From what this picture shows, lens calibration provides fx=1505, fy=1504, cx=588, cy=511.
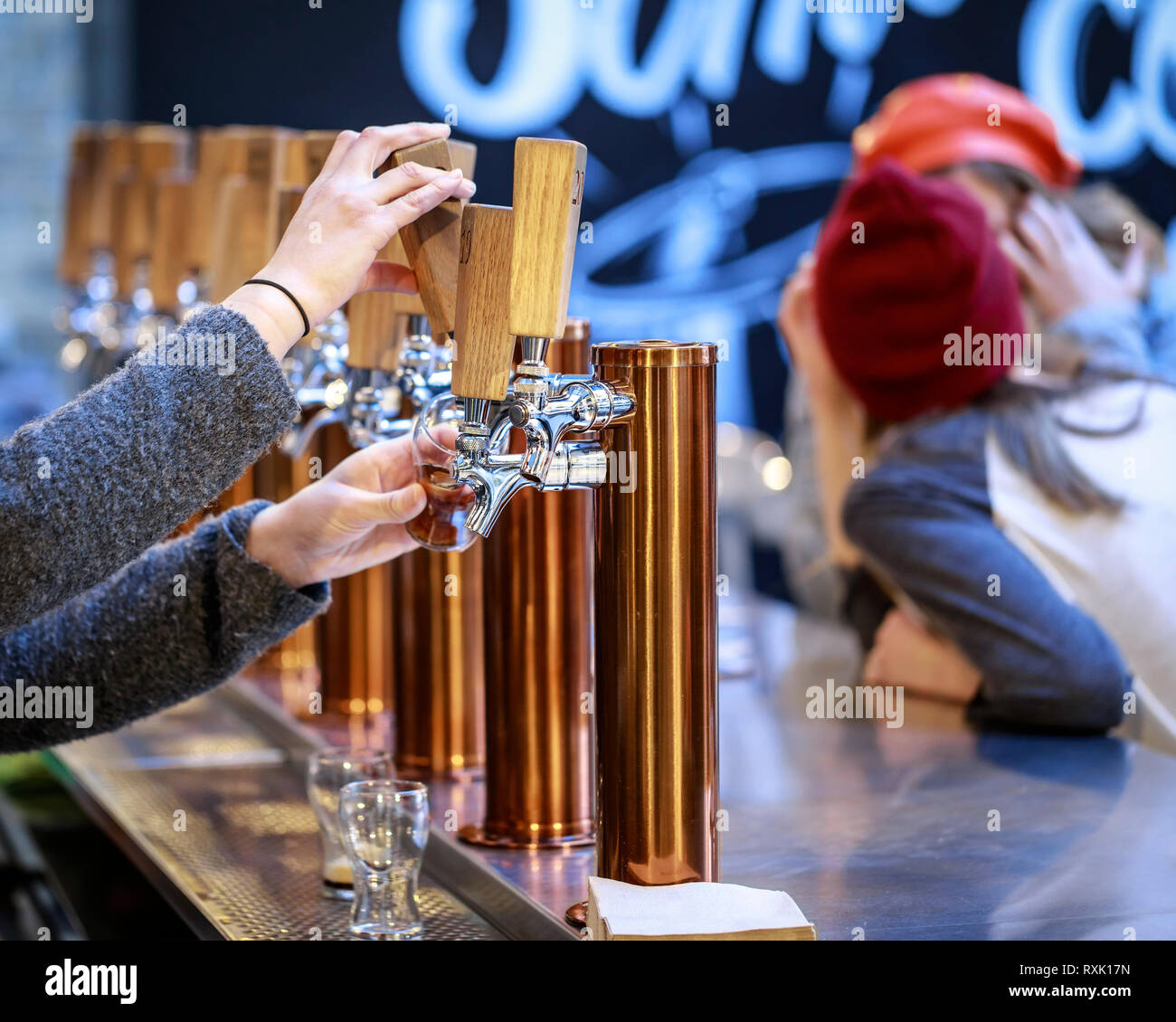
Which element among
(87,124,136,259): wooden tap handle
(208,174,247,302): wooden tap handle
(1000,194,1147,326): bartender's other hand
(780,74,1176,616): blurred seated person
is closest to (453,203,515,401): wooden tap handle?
(208,174,247,302): wooden tap handle

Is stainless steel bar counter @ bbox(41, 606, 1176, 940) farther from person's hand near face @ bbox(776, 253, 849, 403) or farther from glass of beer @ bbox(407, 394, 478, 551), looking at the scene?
person's hand near face @ bbox(776, 253, 849, 403)

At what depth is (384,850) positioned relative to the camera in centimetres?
113

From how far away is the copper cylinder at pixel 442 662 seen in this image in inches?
60.7

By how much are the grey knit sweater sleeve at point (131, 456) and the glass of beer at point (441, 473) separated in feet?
0.44

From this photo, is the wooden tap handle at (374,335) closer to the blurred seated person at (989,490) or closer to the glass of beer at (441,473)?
the glass of beer at (441,473)

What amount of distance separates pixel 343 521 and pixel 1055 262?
1241mm

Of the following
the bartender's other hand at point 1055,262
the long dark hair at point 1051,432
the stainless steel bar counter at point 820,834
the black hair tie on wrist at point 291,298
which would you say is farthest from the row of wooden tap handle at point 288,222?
the bartender's other hand at point 1055,262

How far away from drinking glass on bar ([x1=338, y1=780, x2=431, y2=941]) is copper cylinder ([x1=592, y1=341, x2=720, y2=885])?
0.54 feet

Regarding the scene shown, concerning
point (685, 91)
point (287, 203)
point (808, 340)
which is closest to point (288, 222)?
point (287, 203)

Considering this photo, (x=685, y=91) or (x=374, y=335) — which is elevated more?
(x=685, y=91)

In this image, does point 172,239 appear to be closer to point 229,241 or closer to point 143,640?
point 229,241

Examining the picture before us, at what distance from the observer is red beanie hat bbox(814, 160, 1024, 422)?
179 cm
